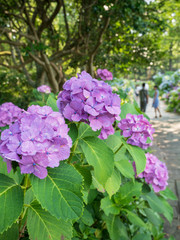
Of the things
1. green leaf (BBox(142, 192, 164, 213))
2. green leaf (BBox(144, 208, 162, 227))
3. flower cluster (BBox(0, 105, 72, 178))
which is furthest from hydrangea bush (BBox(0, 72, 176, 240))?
green leaf (BBox(144, 208, 162, 227))

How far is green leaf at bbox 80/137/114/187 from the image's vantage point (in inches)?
36.2

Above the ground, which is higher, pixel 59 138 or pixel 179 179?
pixel 59 138

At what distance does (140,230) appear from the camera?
2.48 m

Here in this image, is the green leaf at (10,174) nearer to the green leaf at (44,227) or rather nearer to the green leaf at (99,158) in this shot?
the green leaf at (44,227)

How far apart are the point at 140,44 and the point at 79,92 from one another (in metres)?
6.24

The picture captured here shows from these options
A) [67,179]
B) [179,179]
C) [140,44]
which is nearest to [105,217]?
[67,179]

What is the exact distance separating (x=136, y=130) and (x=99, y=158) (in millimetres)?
372

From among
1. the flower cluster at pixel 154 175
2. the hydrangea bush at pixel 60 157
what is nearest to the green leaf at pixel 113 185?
the hydrangea bush at pixel 60 157

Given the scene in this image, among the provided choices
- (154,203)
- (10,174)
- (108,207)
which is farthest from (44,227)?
(154,203)

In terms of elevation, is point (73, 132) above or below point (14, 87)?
below

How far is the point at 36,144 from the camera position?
0.76m

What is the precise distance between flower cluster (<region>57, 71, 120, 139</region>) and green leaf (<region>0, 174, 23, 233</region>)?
0.36 metres

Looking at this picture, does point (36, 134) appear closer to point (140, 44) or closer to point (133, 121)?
point (133, 121)

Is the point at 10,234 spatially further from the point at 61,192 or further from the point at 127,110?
the point at 127,110
